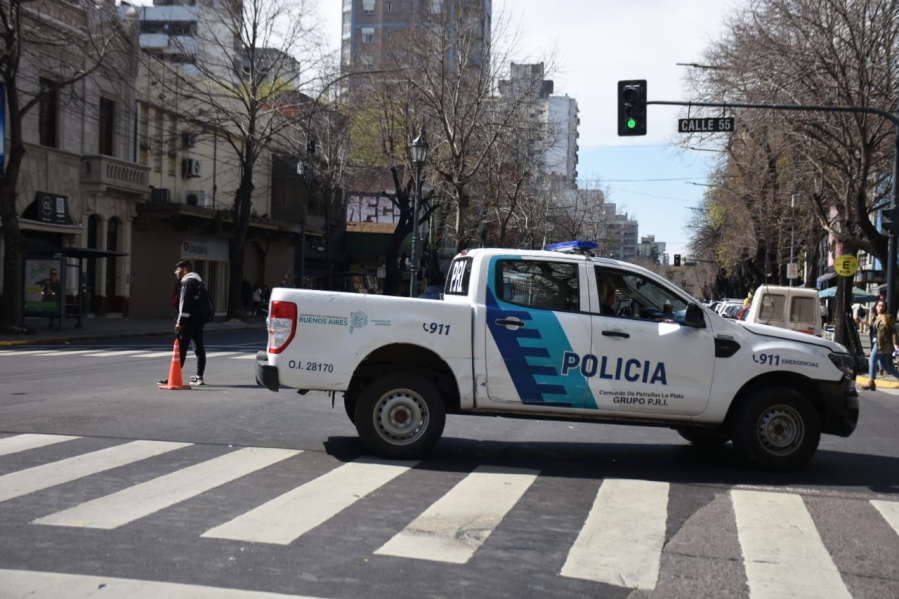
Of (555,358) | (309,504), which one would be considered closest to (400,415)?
(555,358)

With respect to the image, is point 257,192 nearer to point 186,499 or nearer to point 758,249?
point 758,249

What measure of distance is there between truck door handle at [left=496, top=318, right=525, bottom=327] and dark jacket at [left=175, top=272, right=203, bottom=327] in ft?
22.4

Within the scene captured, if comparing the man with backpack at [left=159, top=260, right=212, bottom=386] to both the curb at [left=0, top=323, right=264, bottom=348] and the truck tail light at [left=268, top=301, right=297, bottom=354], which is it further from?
the curb at [left=0, top=323, right=264, bottom=348]

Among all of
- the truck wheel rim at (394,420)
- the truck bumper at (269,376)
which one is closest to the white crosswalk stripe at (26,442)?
the truck bumper at (269,376)

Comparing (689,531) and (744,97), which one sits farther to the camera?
(744,97)

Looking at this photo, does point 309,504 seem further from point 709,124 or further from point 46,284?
point 46,284

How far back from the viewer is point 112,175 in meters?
36.3

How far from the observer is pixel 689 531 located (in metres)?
6.71

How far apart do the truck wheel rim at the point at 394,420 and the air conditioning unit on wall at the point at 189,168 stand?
123ft

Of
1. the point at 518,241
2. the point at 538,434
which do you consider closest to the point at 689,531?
the point at 538,434

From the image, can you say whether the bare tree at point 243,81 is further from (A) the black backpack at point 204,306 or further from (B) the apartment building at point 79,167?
(A) the black backpack at point 204,306

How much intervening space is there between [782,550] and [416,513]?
99.4 inches

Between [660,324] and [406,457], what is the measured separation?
270 cm

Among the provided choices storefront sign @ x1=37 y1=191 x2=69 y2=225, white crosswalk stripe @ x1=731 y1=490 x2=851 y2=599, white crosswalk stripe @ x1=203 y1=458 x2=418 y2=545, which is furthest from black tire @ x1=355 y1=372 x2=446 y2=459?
storefront sign @ x1=37 y1=191 x2=69 y2=225
